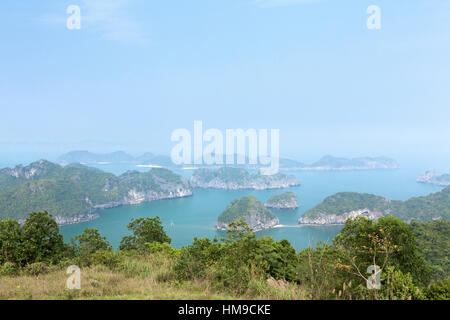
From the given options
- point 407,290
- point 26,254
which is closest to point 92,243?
point 26,254

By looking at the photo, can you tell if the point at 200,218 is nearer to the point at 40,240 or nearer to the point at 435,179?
the point at 40,240

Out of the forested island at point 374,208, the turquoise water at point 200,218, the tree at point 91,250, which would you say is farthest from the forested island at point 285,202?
the tree at point 91,250

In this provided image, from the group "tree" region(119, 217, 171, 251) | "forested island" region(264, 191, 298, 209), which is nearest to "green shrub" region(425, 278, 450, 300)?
"tree" region(119, 217, 171, 251)

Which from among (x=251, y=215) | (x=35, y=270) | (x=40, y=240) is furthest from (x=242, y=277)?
(x=251, y=215)

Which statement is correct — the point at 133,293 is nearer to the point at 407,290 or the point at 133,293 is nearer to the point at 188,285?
the point at 188,285

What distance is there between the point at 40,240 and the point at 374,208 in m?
75.9

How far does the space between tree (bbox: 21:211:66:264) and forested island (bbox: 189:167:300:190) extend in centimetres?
11629

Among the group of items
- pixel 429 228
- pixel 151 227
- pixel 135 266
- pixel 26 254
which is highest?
pixel 135 266

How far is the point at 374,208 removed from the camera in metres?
69.3

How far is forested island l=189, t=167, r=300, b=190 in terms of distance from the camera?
12562 cm

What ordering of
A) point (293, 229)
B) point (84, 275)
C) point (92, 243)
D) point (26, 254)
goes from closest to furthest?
1. point (84, 275)
2. point (26, 254)
3. point (92, 243)
4. point (293, 229)

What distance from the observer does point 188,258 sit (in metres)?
5.07

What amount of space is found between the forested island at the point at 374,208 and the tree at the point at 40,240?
60547 millimetres

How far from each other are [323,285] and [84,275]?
418 centimetres
